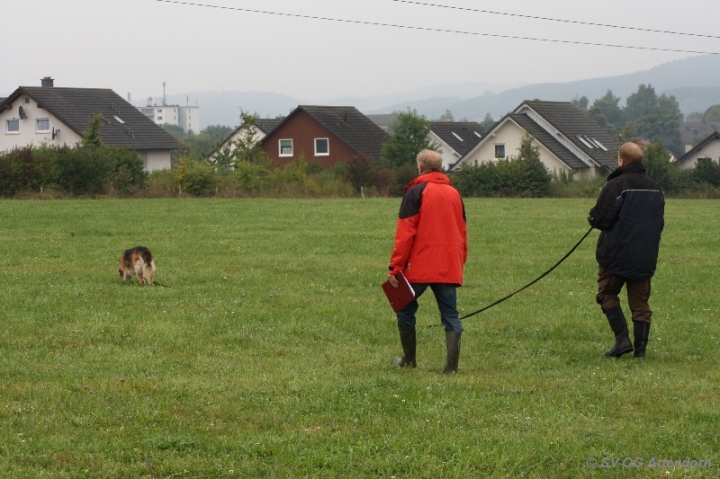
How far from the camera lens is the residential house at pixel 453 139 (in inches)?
3238

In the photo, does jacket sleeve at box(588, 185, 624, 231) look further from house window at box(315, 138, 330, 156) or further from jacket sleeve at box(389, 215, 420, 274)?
house window at box(315, 138, 330, 156)

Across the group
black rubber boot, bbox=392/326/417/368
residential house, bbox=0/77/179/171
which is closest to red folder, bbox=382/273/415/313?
black rubber boot, bbox=392/326/417/368

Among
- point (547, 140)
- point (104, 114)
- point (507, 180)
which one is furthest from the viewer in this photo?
point (547, 140)

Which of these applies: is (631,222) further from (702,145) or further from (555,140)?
(702,145)

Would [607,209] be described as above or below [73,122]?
below

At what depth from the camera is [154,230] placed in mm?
23625

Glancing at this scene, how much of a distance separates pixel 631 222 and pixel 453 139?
246 ft

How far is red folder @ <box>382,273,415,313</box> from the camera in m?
8.90

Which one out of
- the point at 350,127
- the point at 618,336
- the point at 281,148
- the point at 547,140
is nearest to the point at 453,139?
the point at 350,127

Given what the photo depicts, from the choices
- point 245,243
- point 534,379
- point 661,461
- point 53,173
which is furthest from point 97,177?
point 661,461

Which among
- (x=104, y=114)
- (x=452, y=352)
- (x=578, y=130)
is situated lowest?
(x=452, y=352)

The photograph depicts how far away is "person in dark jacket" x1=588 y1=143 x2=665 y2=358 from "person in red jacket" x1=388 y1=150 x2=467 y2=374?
1713mm

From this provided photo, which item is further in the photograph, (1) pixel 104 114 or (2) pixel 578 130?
(2) pixel 578 130

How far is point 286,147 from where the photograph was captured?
7444cm
